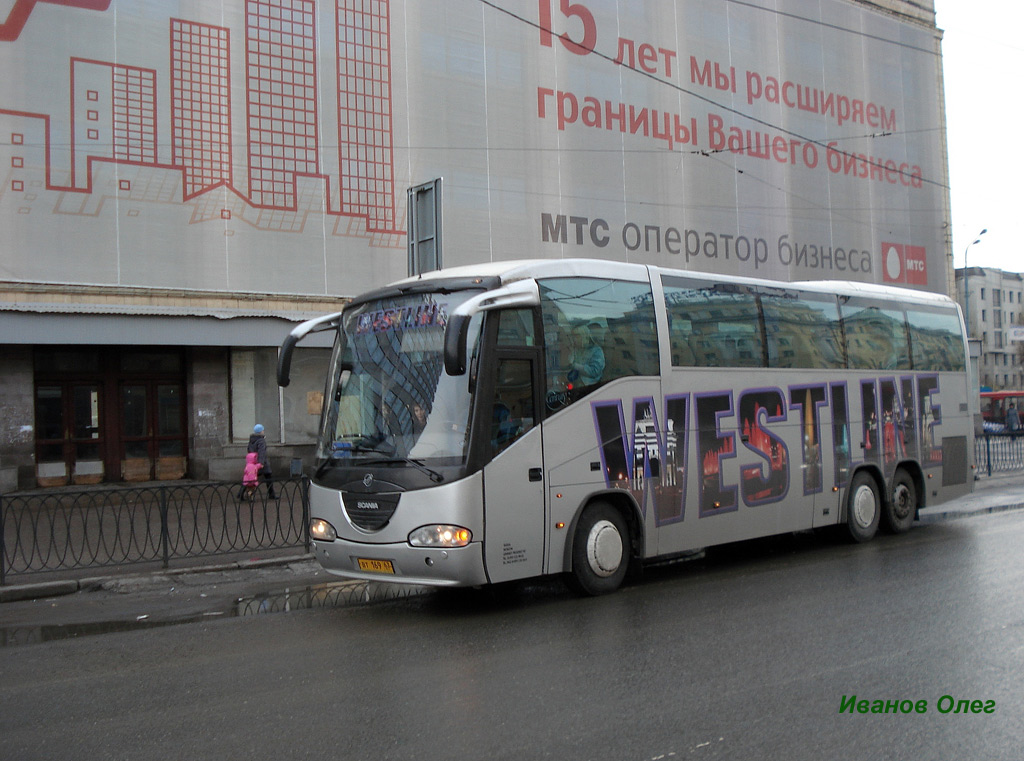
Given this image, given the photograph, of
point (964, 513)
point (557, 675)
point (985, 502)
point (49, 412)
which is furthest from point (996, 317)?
point (557, 675)

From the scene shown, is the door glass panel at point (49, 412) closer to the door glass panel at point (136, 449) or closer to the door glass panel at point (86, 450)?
the door glass panel at point (86, 450)

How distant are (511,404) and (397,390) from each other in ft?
3.52

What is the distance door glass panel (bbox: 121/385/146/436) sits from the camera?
70.3 ft

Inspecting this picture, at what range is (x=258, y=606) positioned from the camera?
9.91m

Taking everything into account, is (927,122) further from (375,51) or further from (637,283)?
(637,283)

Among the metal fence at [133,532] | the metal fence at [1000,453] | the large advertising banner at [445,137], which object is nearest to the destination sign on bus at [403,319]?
the metal fence at [133,532]

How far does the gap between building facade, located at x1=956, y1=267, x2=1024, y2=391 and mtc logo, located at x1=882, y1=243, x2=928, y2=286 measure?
64541 millimetres

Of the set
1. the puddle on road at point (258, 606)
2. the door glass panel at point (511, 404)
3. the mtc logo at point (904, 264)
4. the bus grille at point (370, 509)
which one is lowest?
the puddle on road at point (258, 606)

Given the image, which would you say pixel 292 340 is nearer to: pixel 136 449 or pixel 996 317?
pixel 136 449

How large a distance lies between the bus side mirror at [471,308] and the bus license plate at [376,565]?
186 cm

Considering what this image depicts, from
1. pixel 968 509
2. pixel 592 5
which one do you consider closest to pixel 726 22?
pixel 592 5

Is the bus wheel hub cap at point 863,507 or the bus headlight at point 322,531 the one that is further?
the bus wheel hub cap at point 863,507

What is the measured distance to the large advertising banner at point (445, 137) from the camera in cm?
1927

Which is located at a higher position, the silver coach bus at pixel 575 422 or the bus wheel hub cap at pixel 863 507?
the silver coach bus at pixel 575 422
